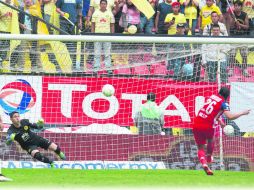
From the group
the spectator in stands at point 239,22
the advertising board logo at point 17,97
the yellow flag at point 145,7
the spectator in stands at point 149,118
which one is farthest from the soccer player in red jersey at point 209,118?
the spectator in stands at point 239,22

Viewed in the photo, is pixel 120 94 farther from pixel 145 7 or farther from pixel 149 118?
pixel 145 7

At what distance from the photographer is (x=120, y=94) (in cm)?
2008

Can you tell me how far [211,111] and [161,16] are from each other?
5.84 meters

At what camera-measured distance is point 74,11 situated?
2228 centimetres

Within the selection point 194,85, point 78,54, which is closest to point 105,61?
point 78,54

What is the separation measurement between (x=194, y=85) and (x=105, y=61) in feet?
6.54

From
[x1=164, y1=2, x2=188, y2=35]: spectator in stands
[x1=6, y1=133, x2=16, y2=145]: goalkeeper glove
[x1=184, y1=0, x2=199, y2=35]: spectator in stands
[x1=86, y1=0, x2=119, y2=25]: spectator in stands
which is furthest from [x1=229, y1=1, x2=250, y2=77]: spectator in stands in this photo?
[x1=6, y1=133, x2=16, y2=145]: goalkeeper glove

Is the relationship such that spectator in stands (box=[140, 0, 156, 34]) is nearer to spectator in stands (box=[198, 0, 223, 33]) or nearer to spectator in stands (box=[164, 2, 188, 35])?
spectator in stands (box=[164, 2, 188, 35])

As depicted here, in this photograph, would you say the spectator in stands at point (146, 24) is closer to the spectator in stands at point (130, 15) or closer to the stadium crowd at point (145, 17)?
the stadium crowd at point (145, 17)

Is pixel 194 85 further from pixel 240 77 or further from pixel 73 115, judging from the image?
pixel 73 115

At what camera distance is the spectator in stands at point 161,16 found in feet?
73.2

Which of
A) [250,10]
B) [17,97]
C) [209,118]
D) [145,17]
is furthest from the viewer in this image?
[250,10]

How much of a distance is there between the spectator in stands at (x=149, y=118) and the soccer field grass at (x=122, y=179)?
4.51 ft

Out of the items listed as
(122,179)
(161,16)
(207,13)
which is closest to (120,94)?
(161,16)
